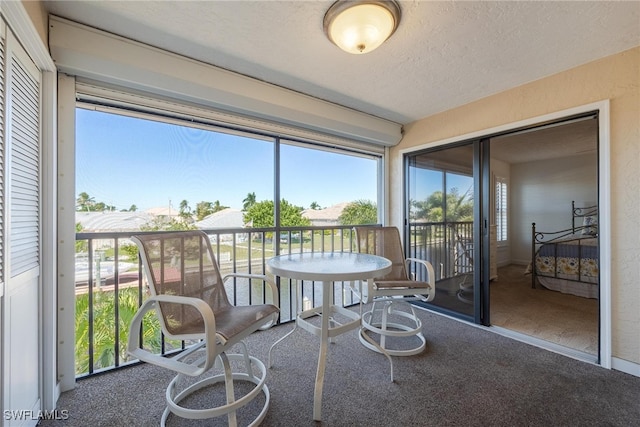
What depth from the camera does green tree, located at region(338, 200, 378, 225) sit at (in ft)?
10.5

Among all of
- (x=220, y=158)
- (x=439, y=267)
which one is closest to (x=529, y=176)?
(x=439, y=267)

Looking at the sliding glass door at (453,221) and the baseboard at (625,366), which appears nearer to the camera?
the baseboard at (625,366)

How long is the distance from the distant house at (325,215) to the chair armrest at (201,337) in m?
1.78

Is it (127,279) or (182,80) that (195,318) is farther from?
(182,80)

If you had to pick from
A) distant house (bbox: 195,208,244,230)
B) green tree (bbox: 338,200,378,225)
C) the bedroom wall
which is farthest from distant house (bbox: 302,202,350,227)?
the bedroom wall

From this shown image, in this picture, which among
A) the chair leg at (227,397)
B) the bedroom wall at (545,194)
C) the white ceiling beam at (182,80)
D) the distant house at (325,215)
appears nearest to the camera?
the chair leg at (227,397)

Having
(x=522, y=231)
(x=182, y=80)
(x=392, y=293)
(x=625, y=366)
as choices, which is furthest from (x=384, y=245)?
(x=522, y=231)

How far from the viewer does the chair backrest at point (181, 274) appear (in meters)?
1.33

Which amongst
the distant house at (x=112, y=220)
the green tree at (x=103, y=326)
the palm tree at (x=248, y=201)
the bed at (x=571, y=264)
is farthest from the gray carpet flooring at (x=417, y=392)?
the bed at (x=571, y=264)

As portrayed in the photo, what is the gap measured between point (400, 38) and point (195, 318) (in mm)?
2125

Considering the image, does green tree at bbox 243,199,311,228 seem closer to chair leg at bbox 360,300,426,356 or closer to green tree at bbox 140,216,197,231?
green tree at bbox 140,216,197,231

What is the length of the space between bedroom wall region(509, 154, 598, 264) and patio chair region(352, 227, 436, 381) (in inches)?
132

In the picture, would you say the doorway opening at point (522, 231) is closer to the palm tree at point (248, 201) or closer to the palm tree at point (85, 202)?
the palm tree at point (248, 201)

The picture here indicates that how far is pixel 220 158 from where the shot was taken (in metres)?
2.34
